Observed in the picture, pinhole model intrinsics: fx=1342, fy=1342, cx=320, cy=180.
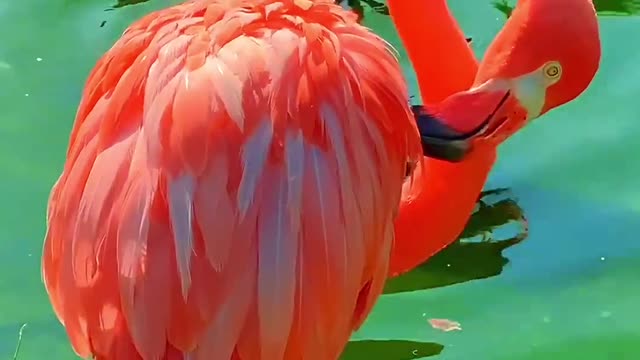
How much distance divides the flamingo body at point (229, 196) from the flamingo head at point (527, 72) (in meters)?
0.39

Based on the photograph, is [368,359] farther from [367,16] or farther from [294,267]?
Answer: [367,16]

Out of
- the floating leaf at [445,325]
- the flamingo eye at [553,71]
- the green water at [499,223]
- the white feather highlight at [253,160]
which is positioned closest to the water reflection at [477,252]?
the green water at [499,223]

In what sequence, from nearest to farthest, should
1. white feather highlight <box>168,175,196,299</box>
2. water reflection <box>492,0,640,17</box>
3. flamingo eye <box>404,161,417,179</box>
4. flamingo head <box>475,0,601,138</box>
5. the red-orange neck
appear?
white feather highlight <box>168,175,196,299</box>, flamingo eye <box>404,161,417,179</box>, flamingo head <box>475,0,601,138</box>, the red-orange neck, water reflection <box>492,0,640,17</box>

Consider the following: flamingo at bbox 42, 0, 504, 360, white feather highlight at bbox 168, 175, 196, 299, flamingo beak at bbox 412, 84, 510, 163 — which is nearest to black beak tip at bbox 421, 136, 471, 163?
flamingo beak at bbox 412, 84, 510, 163

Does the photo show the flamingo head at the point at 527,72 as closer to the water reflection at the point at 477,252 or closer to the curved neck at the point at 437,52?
the curved neck at the point at 437,52

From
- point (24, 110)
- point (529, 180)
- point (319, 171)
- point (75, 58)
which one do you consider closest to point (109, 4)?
point (75, 58)

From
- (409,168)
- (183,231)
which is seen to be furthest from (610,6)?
(183,231)

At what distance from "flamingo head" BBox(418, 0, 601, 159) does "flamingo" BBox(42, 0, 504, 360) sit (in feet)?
1.27

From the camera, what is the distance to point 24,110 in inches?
149

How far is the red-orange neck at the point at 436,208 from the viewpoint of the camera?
2830 millimetres

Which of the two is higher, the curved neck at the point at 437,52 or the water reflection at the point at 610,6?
the curved neck at the point at 437,52

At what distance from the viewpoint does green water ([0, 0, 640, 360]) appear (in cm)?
316

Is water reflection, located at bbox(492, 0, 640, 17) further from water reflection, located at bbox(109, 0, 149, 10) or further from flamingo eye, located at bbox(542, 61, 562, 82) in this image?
flamingo eye, located at bbox(542, 61, 562, 82)

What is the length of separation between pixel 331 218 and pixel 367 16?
206cm
